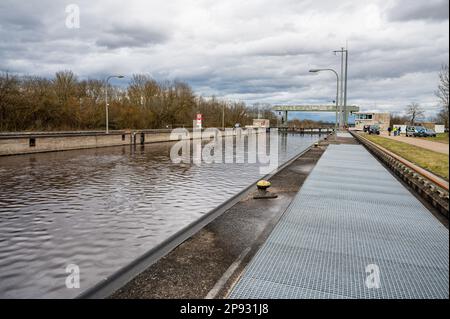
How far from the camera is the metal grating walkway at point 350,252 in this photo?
13.4 feet

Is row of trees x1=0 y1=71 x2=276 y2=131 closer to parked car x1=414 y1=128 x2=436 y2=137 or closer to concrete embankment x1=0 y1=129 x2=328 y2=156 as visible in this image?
concrete embankment x1=0 y1=129 x2=328 y2=156

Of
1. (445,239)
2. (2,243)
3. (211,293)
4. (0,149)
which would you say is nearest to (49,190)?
(2,243)

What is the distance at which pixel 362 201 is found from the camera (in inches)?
356

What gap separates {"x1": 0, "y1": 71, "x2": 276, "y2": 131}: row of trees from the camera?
41.0m

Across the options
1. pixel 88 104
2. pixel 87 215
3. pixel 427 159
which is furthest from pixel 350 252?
pixel 88 104

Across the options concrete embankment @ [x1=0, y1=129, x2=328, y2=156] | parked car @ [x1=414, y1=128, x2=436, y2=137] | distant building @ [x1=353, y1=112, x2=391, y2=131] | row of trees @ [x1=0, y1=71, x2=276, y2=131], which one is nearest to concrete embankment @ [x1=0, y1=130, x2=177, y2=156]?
concrete embankment @ [x1=0, y1=129, x2=328, y2=156]

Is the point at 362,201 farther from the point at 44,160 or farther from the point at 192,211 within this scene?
the point at 44,160

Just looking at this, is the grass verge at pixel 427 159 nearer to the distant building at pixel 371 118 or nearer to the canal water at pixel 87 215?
the canal water at pixel 87 215

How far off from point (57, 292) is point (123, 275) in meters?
0.86

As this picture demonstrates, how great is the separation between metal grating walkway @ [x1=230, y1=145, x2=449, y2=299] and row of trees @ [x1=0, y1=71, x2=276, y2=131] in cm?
3128

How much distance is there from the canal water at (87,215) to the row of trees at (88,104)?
75.4 ft

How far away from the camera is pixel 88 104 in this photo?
53.2 m

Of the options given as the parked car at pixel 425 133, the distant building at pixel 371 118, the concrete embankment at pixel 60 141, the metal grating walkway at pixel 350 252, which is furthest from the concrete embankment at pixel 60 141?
the distant building at pixel 371 118

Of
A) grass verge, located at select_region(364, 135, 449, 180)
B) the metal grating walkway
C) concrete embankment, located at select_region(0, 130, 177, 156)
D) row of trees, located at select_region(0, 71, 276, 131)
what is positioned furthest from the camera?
row of trees, located at select_region(0, 71, 276, 131)
